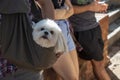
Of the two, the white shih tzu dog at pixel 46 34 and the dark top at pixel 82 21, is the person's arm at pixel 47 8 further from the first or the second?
the dark top at pixel 82 21

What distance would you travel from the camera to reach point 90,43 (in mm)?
4293

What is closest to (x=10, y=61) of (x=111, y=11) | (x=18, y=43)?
(x=18, y=43)

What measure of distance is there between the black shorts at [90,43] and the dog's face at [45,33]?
6.41 ft

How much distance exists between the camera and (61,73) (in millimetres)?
3506

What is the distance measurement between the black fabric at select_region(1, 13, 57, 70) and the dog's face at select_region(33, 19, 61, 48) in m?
0.04

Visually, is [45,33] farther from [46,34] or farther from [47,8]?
[47,8]

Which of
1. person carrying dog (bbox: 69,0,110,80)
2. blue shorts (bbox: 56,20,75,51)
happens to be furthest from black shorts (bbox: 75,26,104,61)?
blue shorts (bbox: 56,20,75,51)

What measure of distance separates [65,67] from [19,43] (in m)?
1.33

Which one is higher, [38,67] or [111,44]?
[38,67]

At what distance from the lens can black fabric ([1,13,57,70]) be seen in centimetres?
221

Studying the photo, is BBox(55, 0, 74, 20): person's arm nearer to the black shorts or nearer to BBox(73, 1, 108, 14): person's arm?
BBox(73, 1, 108, 14): person's arm

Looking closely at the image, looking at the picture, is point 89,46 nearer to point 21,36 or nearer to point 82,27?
point 82,27

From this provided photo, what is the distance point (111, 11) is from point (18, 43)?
21.0 feet

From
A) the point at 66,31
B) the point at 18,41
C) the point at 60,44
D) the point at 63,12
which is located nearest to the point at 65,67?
the point at 66,31
